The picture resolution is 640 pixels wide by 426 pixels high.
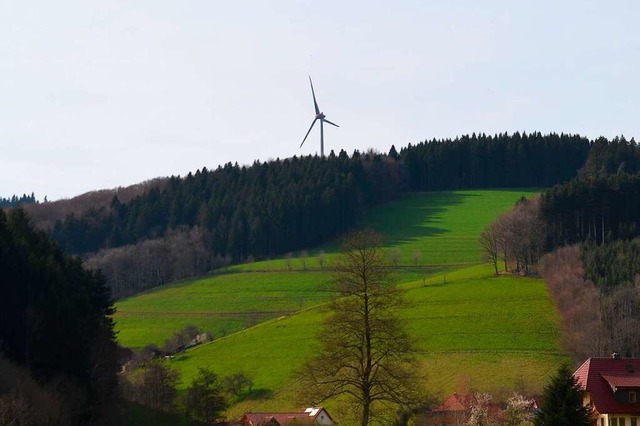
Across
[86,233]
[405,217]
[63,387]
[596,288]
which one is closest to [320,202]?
[405,217]

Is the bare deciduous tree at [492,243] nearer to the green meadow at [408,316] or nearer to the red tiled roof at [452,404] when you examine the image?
the green meadow at [408,316]

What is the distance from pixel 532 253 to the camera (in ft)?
398

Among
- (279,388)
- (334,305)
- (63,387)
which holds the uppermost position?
(334,305)

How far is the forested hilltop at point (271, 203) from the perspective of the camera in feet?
537

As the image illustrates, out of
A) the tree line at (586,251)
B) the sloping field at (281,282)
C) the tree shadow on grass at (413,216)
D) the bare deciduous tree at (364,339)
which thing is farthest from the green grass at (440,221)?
the bare deciduous tree at (364,339)

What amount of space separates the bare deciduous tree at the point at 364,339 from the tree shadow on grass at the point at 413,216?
11614cm

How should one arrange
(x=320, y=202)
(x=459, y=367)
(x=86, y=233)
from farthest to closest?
1. (x=86, y=233)
2. (x=320, y=202)
3. (x=459, y=367)

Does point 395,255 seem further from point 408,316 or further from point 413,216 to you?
point 408,316

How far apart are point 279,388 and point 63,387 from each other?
1486 inches

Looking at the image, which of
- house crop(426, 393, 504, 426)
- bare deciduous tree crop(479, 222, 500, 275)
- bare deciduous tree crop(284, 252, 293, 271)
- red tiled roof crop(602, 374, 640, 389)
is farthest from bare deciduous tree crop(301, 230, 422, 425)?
bare deciduous tree crop(284, 252, 293, 271)

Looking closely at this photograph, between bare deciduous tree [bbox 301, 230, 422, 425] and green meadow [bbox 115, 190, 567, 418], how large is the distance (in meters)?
25.6

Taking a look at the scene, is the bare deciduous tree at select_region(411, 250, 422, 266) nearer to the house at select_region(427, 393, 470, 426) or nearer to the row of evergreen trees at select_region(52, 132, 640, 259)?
the row of evergreen trees at select_region(52, 132, 640, 259)

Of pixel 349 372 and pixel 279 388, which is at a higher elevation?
pixel 349 372

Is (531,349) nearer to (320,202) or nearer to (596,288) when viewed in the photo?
(596,288)
